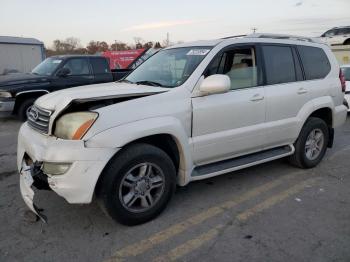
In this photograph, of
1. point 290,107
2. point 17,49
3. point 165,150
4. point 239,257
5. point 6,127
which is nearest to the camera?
point 239,257

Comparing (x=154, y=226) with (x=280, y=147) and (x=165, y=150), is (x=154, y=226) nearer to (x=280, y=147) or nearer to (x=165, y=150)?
(x=165, y=150)

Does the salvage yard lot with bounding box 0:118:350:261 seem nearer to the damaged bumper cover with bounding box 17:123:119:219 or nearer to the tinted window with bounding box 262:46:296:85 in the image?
the damaged bumper cover with bounding box 17:123:119:219

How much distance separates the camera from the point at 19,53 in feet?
66.1

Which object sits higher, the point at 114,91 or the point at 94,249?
the point at 114,91

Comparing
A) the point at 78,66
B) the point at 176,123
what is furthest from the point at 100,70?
the point at 176,123

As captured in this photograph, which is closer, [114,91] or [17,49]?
[114,91]

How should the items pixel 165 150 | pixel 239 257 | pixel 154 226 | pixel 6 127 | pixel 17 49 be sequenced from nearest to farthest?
pixel 239 257, pixel 154 226, pixel 165 150, pixel 6 127, pixel 17 49

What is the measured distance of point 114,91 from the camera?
359cm

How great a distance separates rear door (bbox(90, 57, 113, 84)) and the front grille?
20.4 feet

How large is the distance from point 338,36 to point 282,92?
1504 cm

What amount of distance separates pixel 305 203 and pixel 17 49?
19.8 meters

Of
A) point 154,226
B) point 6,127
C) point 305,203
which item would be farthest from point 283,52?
point 6,127

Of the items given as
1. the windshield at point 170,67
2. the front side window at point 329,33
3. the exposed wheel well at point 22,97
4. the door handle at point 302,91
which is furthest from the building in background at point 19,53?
the door handle at point 302,91

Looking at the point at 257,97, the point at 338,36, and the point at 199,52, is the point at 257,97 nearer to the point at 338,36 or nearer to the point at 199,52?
the point at 199,52
